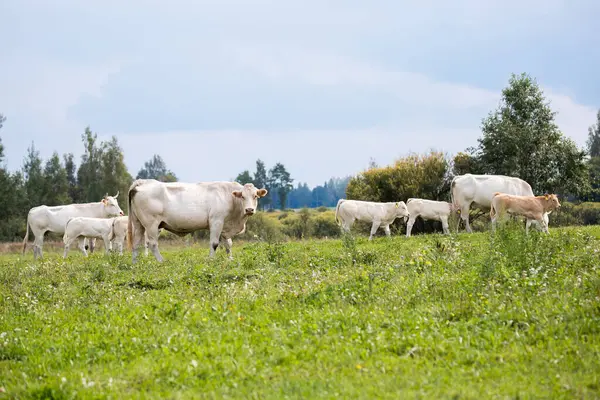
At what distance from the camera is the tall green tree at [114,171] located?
80312 mm

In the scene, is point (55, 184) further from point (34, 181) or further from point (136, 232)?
point (136, 232)

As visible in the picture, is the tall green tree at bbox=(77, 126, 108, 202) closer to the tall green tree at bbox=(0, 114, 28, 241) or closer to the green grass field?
the tall green tree at bbox=(0, 114, 28, 241)

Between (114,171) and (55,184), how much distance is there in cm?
906

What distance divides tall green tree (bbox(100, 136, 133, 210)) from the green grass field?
70751mm

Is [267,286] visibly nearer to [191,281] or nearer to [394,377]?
[191,281]

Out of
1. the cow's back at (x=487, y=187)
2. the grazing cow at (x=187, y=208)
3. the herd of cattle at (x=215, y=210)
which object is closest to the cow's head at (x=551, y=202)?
the herd of cattle at (x=215, y=210)

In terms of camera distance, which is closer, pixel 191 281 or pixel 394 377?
pixel 394 377

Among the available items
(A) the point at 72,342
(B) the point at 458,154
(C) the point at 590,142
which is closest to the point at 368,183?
(B) the point at 458,154

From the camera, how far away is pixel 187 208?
18.2 m

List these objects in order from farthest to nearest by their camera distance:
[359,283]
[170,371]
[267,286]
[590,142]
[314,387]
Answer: [590,142], [267,286], [359,283], [170,371], [314,387]

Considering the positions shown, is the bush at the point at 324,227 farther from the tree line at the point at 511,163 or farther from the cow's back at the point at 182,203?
the cow's back at the point at 182,203

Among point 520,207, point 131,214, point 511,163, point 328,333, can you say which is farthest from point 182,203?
point 511,163

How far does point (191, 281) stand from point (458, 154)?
30.1 metres

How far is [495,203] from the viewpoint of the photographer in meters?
20.8
